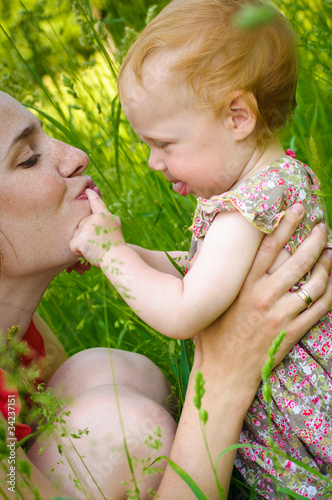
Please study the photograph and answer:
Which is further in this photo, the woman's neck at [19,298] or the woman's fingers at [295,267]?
the woman's neck at [19,298]

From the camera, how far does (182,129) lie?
135cm

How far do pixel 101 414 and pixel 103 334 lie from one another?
87cm

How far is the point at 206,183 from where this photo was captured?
1.41 meters

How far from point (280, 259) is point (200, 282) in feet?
0.75

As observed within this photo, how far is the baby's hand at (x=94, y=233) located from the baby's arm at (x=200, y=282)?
1.3 inches

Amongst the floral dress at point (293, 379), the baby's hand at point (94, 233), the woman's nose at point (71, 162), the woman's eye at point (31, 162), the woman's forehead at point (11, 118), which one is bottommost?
the floral dress at point (293, 379)

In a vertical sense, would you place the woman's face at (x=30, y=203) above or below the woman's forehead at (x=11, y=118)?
below

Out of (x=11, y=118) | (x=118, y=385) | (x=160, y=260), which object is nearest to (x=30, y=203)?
(x=11, y=118)

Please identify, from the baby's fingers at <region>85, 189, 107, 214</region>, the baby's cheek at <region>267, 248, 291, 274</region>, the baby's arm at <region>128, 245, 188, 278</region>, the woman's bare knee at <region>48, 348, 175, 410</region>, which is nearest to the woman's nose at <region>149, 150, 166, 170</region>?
the baby's fingers at <region>85, 189, 107, 214</region>

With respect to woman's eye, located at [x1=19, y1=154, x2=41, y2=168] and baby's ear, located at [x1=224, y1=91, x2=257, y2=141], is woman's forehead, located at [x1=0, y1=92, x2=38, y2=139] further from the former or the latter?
baby's ear, located at [x1=224, y1=91, x2=257, y2=141]

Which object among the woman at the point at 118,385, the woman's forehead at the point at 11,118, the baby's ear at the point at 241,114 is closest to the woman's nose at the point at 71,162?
the woman at the point at 118,385

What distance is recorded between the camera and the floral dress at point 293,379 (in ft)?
4.14

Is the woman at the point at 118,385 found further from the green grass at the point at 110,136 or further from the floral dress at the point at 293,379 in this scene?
the green grass at the point at 110,136

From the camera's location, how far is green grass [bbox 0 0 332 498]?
1783mm
